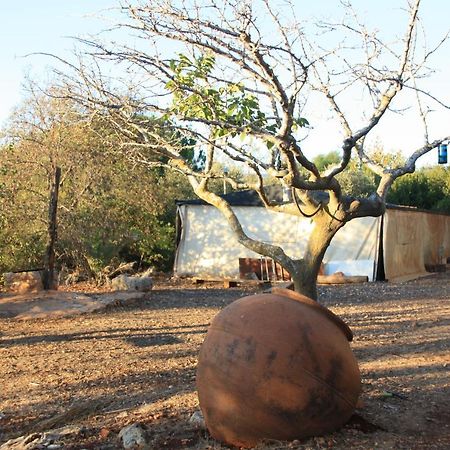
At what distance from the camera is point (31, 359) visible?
923cm

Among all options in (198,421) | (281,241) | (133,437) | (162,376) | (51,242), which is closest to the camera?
(133,437)

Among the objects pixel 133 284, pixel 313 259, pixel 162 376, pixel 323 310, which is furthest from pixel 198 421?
pixel 133 284

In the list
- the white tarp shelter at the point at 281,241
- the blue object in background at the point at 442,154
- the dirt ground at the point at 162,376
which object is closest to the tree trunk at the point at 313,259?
the dirt ground at the point at 162,376

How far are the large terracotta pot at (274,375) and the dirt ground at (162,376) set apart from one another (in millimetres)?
153

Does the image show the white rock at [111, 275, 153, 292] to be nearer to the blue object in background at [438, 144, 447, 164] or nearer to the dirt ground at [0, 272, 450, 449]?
the dirt ground at [0, 272, 450, 449]

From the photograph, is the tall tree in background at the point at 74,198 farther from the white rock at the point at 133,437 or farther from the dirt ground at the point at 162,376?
the white rock at the point at 133,437

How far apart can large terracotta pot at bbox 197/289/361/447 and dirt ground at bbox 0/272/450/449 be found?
0.50 feet

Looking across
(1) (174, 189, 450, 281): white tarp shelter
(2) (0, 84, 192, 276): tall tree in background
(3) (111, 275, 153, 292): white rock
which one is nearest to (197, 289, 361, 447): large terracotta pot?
(2) (0, 84, 192, 276): tall tree in background

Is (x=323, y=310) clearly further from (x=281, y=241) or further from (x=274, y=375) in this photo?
(x=281, y=241)

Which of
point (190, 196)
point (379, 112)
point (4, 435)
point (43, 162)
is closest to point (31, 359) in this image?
point (4, 435)

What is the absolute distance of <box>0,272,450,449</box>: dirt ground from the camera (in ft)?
17.2

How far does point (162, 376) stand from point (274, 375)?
3.45m

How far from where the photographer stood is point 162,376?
788 centimetres

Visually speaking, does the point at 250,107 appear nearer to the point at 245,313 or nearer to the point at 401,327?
the point at 245,313
